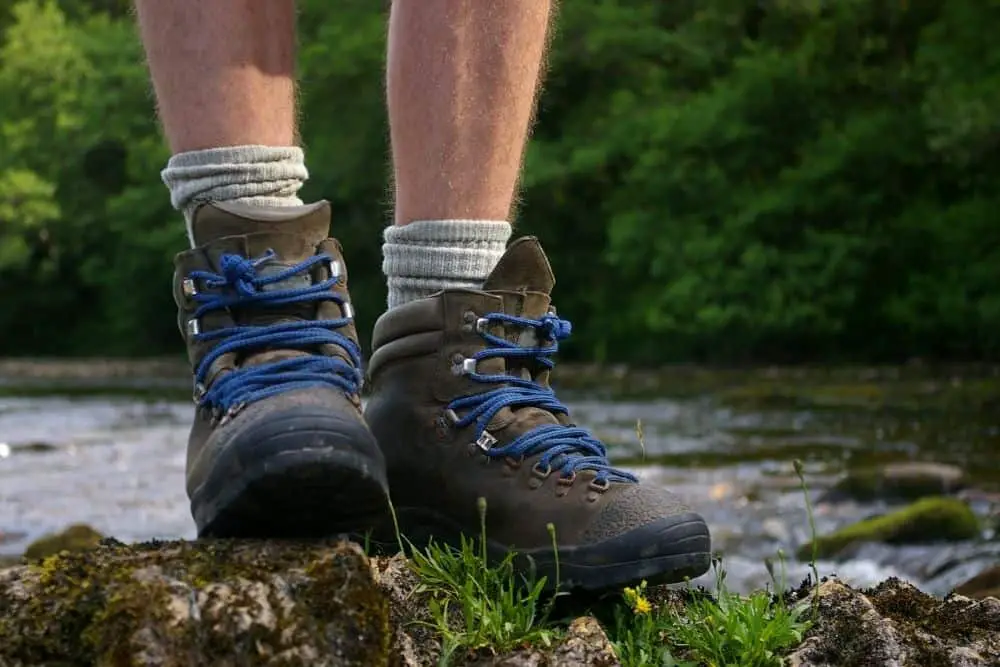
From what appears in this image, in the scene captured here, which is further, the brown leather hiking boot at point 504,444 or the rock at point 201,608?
the brown leather hiking boot at point 504,444

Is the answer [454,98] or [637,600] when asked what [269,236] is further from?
[637,600]

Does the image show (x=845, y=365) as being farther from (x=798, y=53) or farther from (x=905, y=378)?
(x=798, y=53)

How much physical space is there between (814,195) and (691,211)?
208 cm

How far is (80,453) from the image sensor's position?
9570 millimetres

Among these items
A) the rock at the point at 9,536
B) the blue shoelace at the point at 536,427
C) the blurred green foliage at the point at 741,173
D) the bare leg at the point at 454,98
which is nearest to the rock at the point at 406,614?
the blue shoelace at the point at 536,427

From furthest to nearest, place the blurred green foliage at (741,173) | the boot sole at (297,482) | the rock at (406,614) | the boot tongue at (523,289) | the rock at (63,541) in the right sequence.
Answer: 1. the blurred green foliage at (741,173)
2. the rock at (63,541)
3. the boot tongue at (523,289)
4. the rock at (406,614)
5. the boot sole at (297,482)

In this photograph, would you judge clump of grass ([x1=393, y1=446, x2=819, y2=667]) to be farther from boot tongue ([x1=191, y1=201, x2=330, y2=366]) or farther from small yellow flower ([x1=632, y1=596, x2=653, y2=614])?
boot tongue ([x1=191, y1=201, x2=330, y2=366])

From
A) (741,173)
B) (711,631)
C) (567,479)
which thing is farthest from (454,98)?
(741,173)

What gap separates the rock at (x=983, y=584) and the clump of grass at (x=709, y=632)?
314 centimetres

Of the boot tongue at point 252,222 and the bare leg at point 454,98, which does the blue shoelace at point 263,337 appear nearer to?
the boot tongue at point 252,222

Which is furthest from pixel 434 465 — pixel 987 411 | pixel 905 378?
pixel 905 378

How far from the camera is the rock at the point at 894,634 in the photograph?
177 cm

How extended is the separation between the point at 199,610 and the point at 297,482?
190 millimetres

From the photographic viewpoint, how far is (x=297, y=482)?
1.61 meters
